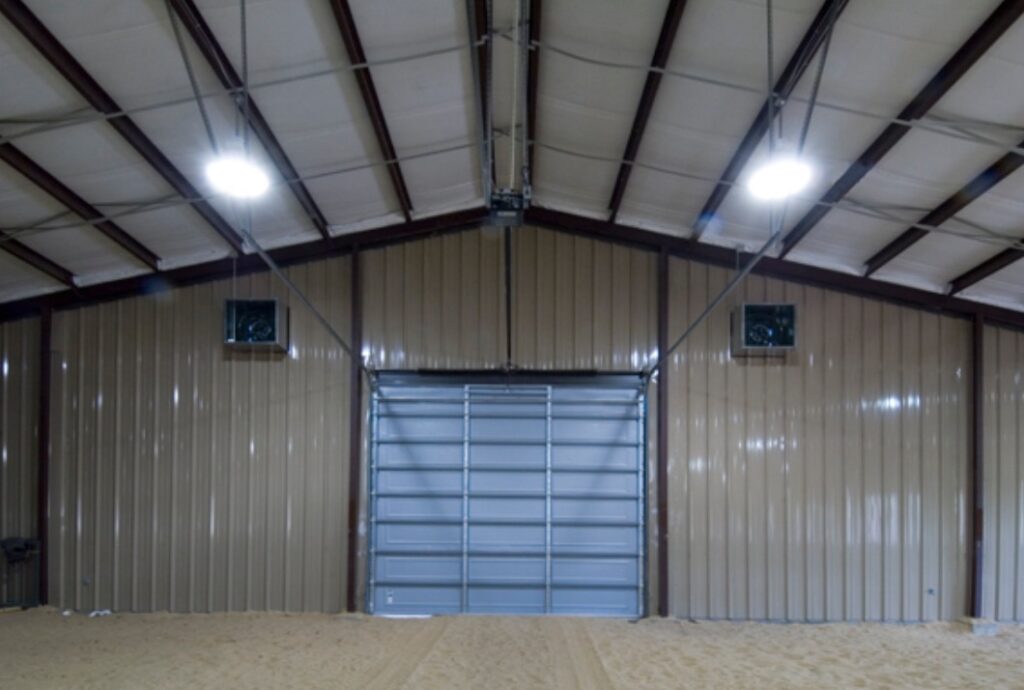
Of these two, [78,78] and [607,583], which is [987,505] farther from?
[78,78]

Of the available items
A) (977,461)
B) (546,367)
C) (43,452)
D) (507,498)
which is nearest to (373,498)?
(507,498)

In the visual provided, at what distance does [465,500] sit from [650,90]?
4.93m

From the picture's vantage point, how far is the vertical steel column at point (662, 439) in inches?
321

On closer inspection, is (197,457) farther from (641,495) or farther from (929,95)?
(929,95)

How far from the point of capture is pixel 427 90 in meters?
5.93

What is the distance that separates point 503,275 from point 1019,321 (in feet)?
18.8

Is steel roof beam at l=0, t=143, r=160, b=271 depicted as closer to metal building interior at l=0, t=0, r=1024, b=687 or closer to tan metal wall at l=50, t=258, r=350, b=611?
metal building interior at l=0, t=0, r=1024, b=687

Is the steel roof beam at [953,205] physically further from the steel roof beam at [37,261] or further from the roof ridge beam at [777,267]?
the steel roof beam at [37,261]

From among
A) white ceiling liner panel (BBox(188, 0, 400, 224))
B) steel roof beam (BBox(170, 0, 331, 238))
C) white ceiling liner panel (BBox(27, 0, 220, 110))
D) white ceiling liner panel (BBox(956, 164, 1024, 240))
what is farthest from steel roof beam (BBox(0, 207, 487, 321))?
white ceiling liner panel (BBox(956, 164, 1024, 240))

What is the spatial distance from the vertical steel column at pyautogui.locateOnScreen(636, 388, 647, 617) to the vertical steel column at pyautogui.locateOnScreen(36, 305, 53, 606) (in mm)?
6653

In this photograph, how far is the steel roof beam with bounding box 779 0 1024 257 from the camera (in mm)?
4105

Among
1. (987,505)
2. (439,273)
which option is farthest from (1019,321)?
(439,273)

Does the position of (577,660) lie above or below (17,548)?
below

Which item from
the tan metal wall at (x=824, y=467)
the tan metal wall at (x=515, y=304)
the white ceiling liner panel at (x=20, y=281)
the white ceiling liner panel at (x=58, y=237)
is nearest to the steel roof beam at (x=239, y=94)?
the tan metal wall at (x=515, y=304)
